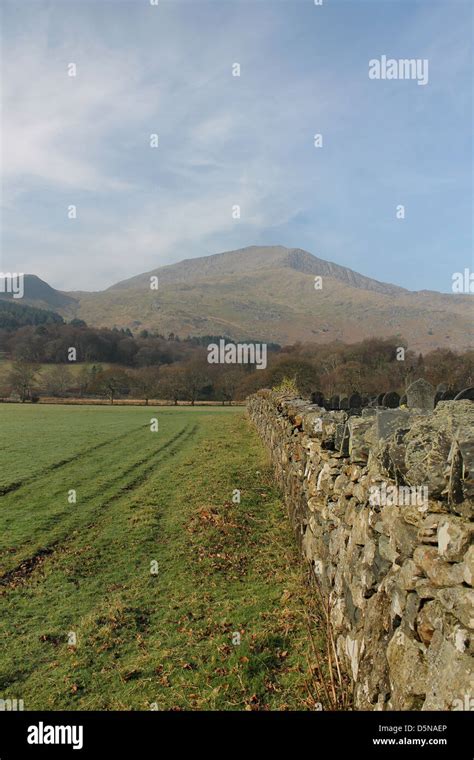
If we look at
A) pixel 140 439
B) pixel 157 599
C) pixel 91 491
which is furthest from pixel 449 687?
pixel 140 439

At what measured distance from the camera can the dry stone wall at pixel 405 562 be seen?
114 inches

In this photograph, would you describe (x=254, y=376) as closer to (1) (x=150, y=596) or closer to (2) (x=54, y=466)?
(2) (x=54, y=466)

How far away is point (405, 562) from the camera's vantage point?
3.56 m

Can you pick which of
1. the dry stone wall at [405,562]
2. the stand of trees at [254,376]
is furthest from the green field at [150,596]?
the stand of trees at [254,376]

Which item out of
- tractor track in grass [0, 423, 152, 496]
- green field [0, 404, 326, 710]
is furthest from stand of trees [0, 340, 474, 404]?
green field [0, 404, 326, 710]

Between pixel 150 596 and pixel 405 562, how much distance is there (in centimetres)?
451

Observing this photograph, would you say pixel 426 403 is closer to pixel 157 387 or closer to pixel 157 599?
pixel 157 599

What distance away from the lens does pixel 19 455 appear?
58.3ft

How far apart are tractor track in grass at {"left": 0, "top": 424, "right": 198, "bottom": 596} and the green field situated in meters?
0.04

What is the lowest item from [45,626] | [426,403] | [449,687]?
[45,626]

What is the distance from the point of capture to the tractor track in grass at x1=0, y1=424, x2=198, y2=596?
24.9ft

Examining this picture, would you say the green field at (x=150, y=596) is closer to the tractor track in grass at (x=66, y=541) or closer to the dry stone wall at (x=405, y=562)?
the tractor track in grass at (x=66, y=541)

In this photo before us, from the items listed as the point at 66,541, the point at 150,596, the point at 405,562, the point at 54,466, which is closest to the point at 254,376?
the point at 54,466
